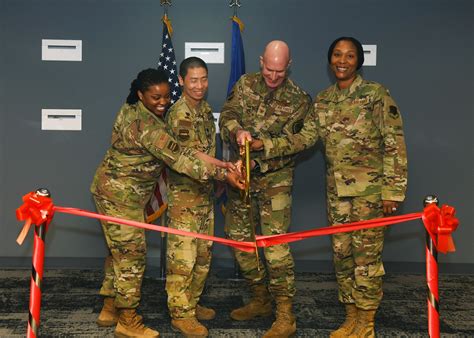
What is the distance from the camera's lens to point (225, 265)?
4742mm

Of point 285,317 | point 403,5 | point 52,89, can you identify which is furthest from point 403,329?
point 52,89

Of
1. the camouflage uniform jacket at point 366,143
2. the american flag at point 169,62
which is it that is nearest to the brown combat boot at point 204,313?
the camouflage uniform jacket at point 366,143

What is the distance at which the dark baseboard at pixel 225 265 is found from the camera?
4.71 metres

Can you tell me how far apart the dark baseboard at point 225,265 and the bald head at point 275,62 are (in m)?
1.82

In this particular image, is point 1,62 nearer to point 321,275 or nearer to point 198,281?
point 198,281

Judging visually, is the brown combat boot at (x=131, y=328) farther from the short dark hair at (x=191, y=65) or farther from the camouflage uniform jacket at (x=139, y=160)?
the short dark hair at (x=191, y=65)

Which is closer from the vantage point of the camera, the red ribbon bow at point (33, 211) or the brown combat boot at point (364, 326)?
the red ribbon bow at point (33, 211)

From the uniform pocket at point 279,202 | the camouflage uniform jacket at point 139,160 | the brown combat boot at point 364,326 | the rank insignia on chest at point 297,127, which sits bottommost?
the brown combat boot at point 364,326

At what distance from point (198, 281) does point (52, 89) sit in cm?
210

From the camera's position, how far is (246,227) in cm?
357

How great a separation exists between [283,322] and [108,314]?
1.02m

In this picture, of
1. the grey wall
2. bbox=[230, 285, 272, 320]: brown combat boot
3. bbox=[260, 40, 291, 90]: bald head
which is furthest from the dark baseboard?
bbox=[260, 40, 291, 90]: bald head

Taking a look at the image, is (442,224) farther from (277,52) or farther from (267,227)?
(277,52)

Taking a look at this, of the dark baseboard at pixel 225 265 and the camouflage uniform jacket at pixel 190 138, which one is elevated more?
the camouflage uniform jacket at pixel 190 138
